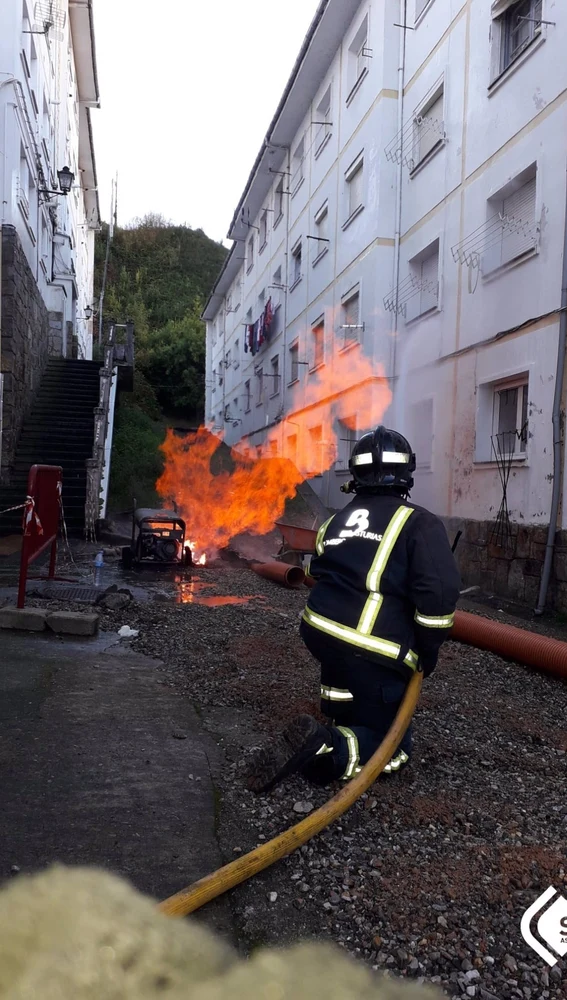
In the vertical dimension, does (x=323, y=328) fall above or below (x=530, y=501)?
above

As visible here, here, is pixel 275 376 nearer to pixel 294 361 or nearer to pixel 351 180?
pixel 294 361

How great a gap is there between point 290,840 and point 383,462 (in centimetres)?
184

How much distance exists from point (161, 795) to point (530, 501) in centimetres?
721

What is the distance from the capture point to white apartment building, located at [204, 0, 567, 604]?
9.34 m

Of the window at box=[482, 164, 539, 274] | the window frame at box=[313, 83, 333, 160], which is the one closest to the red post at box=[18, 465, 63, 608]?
the window at box=[482, 164, 539, 274]

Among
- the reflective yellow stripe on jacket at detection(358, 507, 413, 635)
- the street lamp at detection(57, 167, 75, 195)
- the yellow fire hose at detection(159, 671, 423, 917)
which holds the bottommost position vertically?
the yellow fire hose at detection(159, 671, 423, 917)

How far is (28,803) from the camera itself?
312cm

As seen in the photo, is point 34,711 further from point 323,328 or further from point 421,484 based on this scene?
point 323,328

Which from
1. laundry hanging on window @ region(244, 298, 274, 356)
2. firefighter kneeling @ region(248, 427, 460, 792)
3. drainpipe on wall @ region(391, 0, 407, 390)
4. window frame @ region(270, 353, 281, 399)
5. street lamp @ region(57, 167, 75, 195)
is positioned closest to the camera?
firefighter kneeling @ region(248, 427, 460, 792)

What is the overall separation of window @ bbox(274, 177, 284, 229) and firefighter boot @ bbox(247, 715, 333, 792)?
867 inches

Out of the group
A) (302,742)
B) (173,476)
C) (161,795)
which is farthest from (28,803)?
(173,476)

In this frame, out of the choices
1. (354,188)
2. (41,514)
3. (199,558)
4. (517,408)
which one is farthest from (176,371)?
(41,514)

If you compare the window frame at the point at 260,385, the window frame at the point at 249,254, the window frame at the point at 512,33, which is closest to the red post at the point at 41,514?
the window frame at the point at 512,33

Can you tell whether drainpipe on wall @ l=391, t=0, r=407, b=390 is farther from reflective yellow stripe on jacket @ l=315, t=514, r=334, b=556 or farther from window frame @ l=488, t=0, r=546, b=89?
reflective yellow stripe on jacket @ l=315, t=514, r=334, b=556
